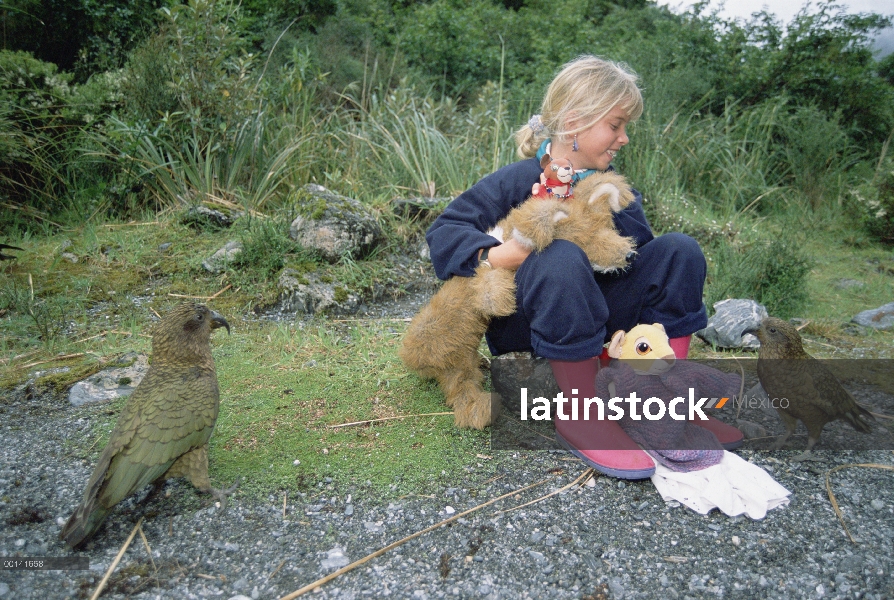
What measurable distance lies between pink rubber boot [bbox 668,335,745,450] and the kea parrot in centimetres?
16

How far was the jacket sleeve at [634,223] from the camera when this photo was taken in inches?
103

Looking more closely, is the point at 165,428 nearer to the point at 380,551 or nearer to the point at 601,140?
the point at 380,551

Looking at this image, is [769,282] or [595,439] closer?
[595,439]

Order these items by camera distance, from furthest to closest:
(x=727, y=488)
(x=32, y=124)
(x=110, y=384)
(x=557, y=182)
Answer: (x=32, y=124), (x=110, y=384), (x=557, y=182), (x=727, y=488)

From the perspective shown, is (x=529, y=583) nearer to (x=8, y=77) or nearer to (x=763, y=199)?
(x=8, y=77)

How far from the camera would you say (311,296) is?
3795 mm

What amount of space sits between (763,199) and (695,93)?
149cm

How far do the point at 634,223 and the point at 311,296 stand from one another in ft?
6.44

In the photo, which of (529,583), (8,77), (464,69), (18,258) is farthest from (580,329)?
(464,69)

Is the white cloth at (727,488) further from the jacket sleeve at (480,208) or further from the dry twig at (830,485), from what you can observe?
the jacket sleeve at (480,208)

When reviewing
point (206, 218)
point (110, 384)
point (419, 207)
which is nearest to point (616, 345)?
point (110, 384)

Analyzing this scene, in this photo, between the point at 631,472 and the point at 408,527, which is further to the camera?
the point at 631,472

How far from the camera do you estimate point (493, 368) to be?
2.90 metres

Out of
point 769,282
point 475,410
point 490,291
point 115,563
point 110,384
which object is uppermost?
point 490,291
